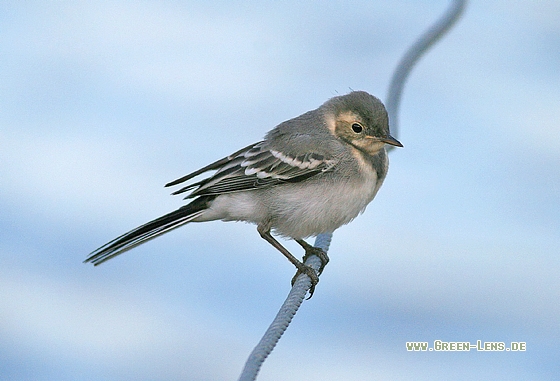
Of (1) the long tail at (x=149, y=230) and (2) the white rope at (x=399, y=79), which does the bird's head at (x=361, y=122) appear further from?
(1) the long tail at (x=149, y=230)

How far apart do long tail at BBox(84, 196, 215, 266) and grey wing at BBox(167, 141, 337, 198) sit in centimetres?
9

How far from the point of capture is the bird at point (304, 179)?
5281 mm

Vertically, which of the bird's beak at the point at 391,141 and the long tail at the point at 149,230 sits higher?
the bird's beak at the point at 391,141

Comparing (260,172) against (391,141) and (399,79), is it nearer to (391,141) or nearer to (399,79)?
(391,141)

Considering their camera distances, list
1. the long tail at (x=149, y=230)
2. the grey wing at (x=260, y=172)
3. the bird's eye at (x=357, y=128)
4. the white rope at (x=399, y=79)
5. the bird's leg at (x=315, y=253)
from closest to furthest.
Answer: the white rope at (x=399, y=79) → the long tail at (x=149, y=230) → the grey wing at (x=260, y=172) → the bird's eye at (x=357, y=128) → the bird's leg at (x=315, y=253)

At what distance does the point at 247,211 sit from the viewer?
546 cm

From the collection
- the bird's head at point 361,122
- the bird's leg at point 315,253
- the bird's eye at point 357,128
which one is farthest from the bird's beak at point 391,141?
the bird's leg at point 315,253

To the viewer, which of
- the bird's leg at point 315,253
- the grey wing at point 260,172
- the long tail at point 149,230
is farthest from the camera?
the bird's leg at point 315,253

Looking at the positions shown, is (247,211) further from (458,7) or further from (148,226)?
(458,7)

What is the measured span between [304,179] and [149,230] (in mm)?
1041

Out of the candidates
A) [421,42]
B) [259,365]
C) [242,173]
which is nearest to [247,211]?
[242,173]

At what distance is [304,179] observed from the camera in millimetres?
5332

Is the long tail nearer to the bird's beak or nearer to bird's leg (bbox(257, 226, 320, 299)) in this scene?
bird's leg (bbox(257, 226, 320, 299))

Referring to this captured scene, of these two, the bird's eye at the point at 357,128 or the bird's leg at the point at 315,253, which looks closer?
the bird's eye at the point at 357,128
